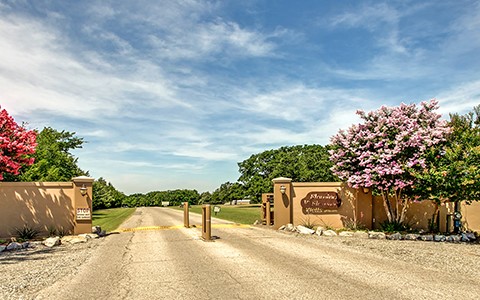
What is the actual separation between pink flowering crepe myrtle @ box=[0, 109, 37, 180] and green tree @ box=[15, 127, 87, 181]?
13.8 m

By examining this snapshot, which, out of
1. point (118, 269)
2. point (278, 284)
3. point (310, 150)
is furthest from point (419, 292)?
point (310, 150)

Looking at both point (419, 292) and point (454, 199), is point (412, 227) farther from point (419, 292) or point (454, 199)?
point (419, 292)

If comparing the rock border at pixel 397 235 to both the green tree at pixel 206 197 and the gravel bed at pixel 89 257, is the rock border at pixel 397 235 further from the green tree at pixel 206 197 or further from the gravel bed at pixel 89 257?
the green tree at pixel 206 197

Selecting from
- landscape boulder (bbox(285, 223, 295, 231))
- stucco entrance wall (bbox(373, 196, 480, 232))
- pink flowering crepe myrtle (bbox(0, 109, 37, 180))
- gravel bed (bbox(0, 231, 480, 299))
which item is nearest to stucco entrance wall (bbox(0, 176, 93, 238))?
pink flowering crepe myrtle (bbox(0, 109, 37, 180))

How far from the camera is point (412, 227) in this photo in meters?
18.5

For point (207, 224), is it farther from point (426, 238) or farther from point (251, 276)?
point (426, 238)

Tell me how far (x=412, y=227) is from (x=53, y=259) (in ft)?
51.9

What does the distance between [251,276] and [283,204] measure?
10315mm

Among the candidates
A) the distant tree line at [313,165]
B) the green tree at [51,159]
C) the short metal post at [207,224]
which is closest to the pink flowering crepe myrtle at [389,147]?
the distant tree line at [313,165]

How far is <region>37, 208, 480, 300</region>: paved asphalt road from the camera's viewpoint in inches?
281

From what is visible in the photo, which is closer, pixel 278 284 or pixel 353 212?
pixel 278 284

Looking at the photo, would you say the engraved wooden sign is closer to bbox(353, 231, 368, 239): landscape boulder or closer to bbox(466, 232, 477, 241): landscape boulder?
bbox(353, 231, 368, 239): landscape boulder

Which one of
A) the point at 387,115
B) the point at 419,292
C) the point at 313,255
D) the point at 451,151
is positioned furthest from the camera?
the point at 387,115

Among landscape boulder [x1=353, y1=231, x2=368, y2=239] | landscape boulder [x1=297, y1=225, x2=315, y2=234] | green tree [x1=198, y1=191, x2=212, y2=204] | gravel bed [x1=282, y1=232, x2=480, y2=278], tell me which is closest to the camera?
gravel bed [x1=282, y1=232, x2=480, y2=278]
